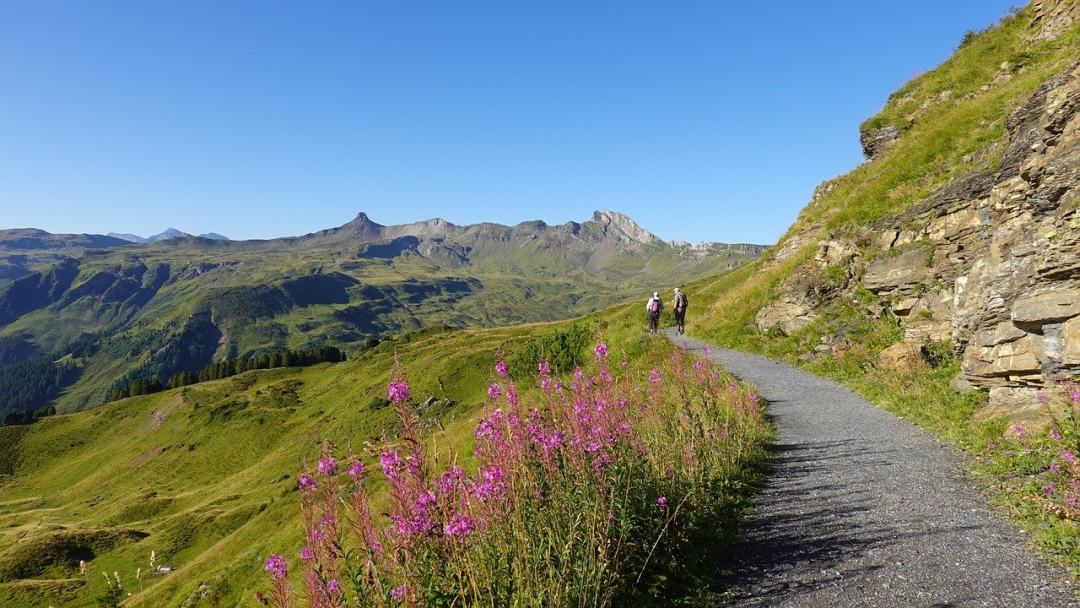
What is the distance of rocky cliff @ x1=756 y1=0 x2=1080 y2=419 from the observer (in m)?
10.8

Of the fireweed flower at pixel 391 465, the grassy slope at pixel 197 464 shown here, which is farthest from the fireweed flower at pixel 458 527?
the grassy slope at pixel 197 464

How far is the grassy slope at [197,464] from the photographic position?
5722cm

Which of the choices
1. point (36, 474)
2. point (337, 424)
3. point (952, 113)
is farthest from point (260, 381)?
point (952, 113)

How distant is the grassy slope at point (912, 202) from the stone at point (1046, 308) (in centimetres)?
222

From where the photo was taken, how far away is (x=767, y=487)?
32.2 feet

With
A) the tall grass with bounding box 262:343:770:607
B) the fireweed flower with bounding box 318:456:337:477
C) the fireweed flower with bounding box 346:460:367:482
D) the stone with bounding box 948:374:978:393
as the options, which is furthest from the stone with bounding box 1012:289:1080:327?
the fireweed flower with bounding box 318:456:337:477

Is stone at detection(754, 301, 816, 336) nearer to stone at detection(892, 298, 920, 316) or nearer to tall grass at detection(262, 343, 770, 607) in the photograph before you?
stone at detection(892, 298, 920, 316)

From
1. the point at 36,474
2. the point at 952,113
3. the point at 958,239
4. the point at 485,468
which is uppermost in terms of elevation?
the point at 952,113

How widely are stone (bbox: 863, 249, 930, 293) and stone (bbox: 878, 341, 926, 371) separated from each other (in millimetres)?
2795

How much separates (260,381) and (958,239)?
19277 centimetres

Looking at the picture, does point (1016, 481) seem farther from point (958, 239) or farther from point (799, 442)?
point (958, 239)

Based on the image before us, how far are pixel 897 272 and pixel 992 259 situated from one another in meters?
5.64

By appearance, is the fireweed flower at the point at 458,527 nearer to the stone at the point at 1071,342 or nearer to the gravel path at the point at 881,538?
Answer: the gravel path at the point at 881,538

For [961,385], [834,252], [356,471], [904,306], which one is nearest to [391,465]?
[356,471]
